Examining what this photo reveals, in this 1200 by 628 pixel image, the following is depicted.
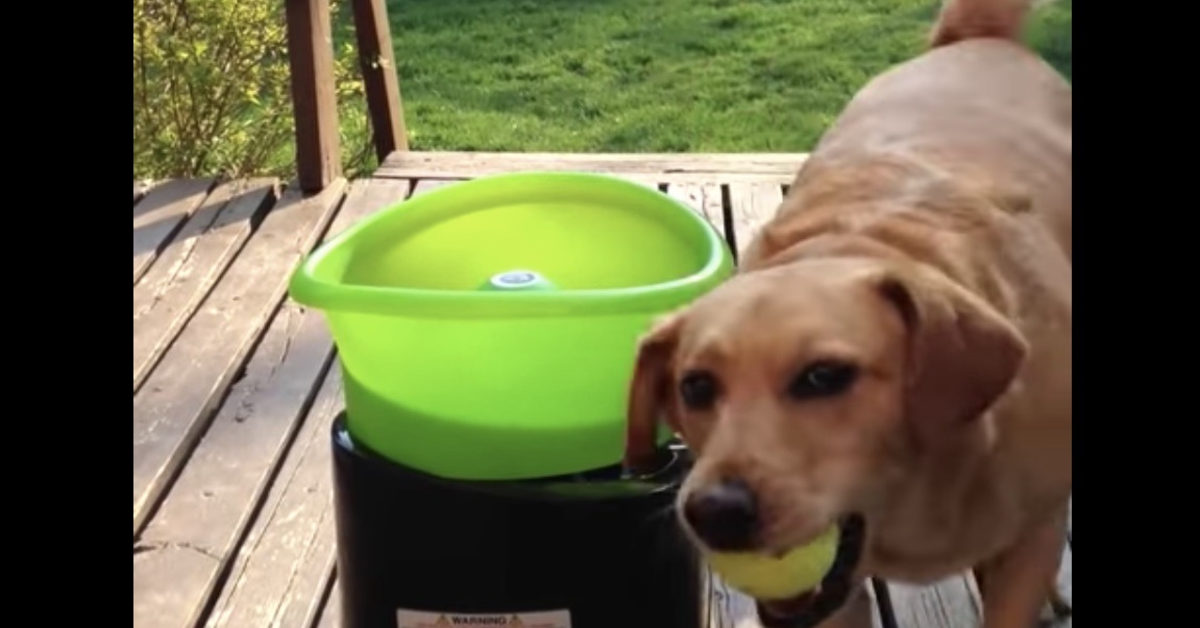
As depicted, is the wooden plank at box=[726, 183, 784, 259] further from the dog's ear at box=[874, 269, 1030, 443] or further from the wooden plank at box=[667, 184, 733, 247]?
the dog's ear at box=[874, 269, 1030, 443]

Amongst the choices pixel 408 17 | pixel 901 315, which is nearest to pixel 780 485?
pixel 901 315

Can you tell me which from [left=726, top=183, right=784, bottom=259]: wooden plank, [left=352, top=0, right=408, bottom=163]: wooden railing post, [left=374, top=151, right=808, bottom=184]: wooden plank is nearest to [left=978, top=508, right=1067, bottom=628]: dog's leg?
[left=726, top=183, right=784, bottom=259]: wooden plank

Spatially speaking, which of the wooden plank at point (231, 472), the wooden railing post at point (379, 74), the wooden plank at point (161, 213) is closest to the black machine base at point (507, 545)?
the wooden plank at point (231, 472)

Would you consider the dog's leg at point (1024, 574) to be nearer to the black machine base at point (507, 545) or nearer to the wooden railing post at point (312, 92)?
the black machine base at point (507, 545)

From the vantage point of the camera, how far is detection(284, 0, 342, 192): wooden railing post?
409 cm

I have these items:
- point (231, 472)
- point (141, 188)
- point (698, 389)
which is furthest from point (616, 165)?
point (698, 389)

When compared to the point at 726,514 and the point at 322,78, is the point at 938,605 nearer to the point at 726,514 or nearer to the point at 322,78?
the point at 726,514

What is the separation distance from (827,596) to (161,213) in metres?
2.58

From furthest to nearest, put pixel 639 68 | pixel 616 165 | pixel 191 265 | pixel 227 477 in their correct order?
pixel 639 68
pixel 616 165
pixel 191 265
pixel 227 477

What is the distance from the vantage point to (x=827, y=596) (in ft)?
6.10

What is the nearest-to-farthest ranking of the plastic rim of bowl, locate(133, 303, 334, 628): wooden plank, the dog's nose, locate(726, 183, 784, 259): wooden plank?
the dog's nose → the plastic rim of bowl → locate(133, 303, 334, 628): wooden plank → locate(726, 183, 784, 259): wooden plank

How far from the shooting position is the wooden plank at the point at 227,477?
2545 mm

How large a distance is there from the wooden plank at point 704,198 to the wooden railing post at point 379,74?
2.55 feet

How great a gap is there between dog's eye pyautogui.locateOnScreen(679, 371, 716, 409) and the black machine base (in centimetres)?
17
